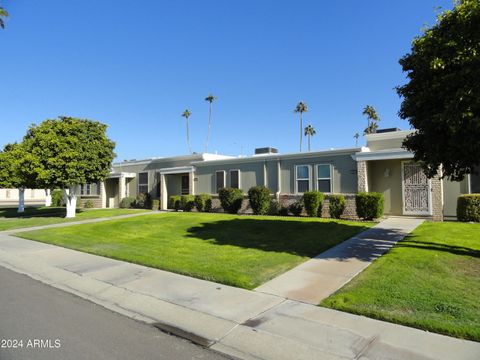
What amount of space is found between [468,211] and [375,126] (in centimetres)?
4889

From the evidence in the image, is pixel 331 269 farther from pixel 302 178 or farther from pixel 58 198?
pixel 58 198

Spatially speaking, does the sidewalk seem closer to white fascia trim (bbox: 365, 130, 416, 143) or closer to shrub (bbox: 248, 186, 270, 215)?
shrub (bbox: 248, 186, 270, 215)

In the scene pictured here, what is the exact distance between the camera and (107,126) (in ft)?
69.4

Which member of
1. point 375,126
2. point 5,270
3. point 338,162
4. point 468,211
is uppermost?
point 375,126

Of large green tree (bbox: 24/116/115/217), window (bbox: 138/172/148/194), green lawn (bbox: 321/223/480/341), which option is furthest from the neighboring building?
green lawn (bbox: 321/223/480/341)

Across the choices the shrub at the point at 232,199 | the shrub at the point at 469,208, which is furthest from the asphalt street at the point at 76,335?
the shrub at the point at 232,199

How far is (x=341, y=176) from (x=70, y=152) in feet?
45.2

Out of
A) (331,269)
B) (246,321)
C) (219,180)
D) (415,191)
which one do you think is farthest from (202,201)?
(246,321)

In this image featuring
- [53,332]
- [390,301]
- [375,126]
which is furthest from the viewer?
[375,126]

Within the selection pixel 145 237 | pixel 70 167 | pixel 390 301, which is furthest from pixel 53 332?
pixel 70 167

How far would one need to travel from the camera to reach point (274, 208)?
60.4ft

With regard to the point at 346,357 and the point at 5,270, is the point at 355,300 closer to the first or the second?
the point at 346,357

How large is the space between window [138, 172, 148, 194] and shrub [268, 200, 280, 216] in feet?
38.4

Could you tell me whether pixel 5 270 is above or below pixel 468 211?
below
